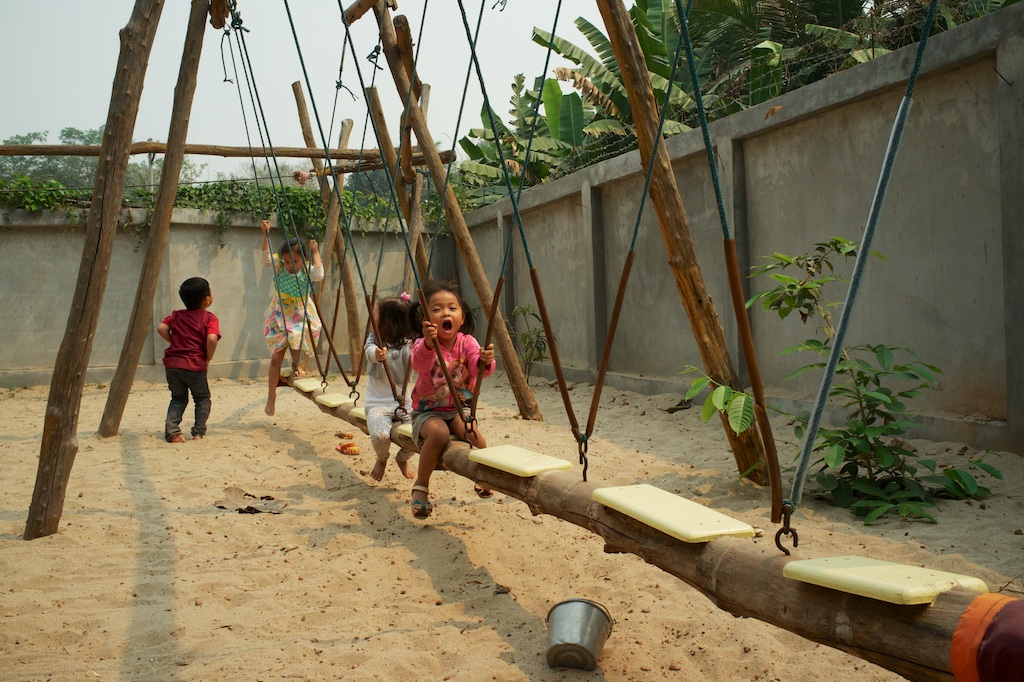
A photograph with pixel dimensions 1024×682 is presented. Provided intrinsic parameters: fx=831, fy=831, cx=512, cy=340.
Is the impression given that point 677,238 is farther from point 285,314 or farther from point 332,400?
point 285,314

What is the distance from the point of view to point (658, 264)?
20.0ft

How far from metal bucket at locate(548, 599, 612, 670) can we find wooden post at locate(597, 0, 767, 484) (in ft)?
5.00

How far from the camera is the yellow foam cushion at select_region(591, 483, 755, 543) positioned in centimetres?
181

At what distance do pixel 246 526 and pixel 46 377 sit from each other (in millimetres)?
5989

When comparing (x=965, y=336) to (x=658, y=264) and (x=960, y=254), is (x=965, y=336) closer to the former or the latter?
(x=960, y=254)

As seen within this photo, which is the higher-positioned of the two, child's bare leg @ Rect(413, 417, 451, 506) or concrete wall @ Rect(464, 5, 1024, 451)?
concrete wall @ Rect(464, 5, 1024, 451)

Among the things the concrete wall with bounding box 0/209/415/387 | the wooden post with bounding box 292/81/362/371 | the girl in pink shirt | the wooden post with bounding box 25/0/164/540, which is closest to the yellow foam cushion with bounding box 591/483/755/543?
the girl in pink shirt

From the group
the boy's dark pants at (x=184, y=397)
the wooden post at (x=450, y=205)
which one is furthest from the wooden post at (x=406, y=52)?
the boy's dark pants at (x=184, y=397)

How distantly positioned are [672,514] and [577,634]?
0.42 meters

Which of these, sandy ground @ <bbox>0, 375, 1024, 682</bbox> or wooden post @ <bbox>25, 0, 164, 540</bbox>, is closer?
sandy ground @ <bbox>0, 375, 1024, 682</bbox>

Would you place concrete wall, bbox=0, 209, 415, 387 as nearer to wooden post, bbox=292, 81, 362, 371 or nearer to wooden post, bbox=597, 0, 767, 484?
wooden post, bbox=292, 81, 362, 371

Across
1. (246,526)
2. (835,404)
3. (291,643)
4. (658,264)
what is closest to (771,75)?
(658,264)

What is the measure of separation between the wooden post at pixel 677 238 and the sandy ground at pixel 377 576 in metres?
0.22

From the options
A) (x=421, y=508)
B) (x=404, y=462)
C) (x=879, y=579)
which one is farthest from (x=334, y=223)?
(x=879, y=579)
